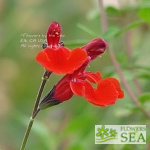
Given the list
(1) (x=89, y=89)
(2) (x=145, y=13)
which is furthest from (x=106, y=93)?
(2) (x=145, y=13)

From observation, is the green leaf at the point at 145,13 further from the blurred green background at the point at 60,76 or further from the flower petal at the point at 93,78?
the flower petal at the point at 93,78

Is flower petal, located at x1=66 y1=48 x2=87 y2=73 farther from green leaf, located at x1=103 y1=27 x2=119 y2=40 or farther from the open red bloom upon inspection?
green leaf, located at x1=103 y1=27 x2=119 y2=40

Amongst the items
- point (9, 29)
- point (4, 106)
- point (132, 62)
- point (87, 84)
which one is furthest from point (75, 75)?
point (9, 29)

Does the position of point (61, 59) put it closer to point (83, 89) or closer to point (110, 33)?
point (83, 89)

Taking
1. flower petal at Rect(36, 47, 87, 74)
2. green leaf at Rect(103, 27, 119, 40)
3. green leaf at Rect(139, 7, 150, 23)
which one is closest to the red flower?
flower petal at Rect(36, 47, 87, 74)

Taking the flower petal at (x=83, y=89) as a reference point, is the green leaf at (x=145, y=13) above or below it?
above

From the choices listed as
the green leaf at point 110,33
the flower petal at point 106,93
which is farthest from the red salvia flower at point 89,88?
the green leaf at point 110,33
